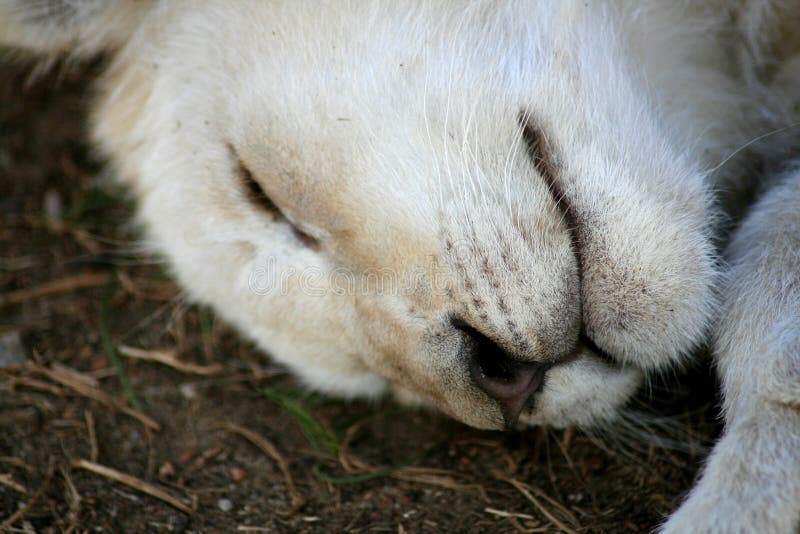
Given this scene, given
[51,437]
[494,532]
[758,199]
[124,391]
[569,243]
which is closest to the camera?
[569,243]

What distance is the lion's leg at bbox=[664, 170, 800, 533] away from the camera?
189cm

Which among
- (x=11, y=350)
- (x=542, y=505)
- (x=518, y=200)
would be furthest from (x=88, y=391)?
(x=518, y=200)

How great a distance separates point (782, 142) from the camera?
109 inches

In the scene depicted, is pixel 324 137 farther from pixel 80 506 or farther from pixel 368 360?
pixel 80 506

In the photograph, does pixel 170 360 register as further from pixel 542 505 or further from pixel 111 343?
pixel 542 505

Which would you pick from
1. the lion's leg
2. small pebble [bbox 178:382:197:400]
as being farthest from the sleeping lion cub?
small pebble [bbox 178:382:197:400]

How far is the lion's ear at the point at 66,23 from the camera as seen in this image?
2969mm

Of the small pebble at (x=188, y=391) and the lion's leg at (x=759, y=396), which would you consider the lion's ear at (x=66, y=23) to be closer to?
the small pebble at (x=188, y=391)

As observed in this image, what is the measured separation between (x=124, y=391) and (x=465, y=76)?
1834 millimetres

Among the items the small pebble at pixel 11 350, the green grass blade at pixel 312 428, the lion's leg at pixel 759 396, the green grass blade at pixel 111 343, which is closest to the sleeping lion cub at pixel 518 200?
the lion's leg at pixel 759 396

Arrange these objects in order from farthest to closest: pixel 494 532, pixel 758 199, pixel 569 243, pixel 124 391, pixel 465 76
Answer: pixel 124 391 → pixel 758 199 → pixel 494 532 → pixel 465 76 → pixel 569 243

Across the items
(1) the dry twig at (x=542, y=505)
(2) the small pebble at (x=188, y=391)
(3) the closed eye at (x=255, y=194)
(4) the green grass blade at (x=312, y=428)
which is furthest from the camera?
(2) the small pebble at (x=188, y=391)

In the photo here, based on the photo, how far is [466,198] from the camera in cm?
216

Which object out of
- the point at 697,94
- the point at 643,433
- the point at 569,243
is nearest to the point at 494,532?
the point at 643,433
